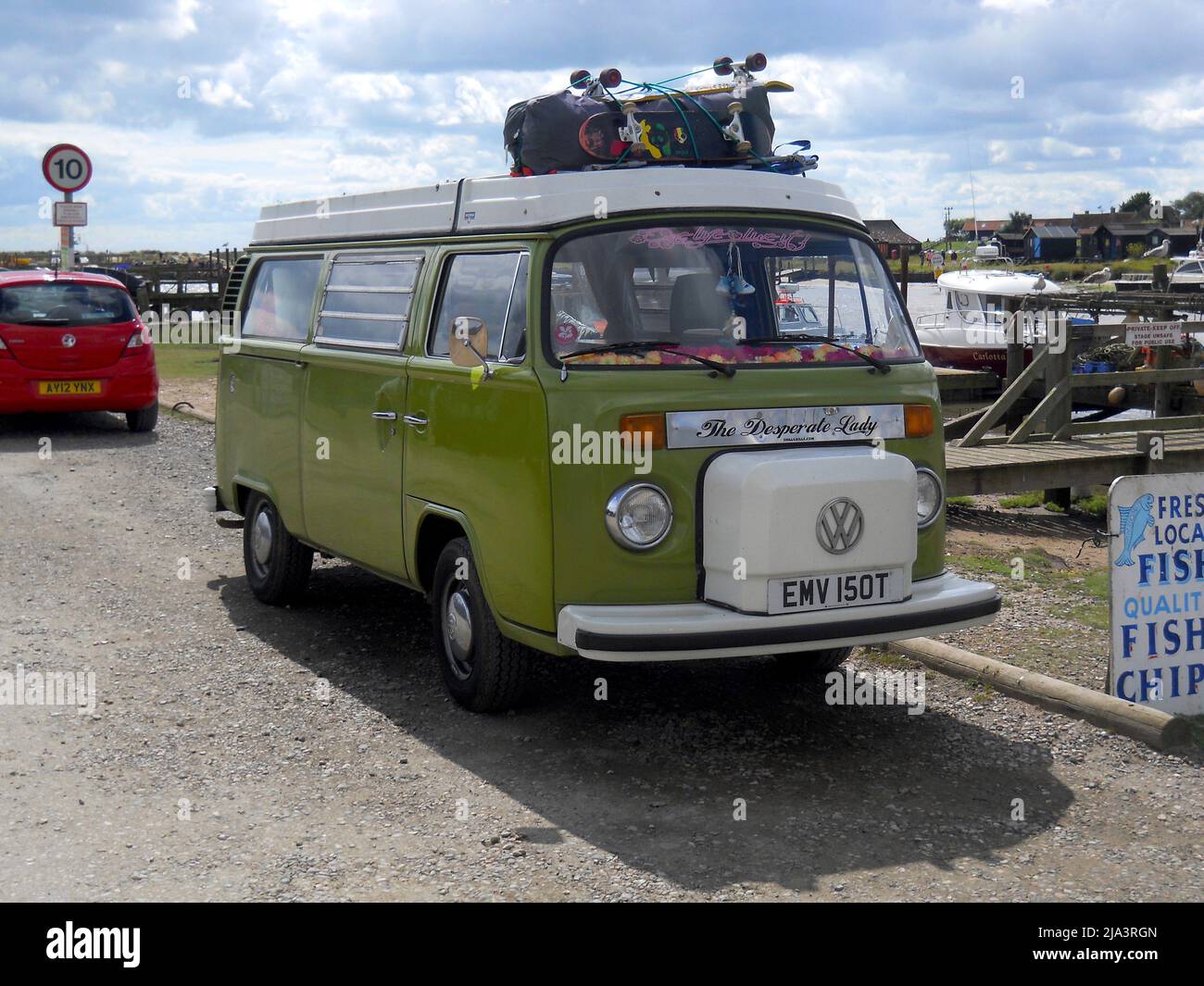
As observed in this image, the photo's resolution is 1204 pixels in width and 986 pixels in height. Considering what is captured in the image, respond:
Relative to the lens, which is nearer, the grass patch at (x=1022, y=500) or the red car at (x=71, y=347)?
the grass patch at (x=1022, y=500)

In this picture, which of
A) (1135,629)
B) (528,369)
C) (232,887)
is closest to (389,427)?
(528,369)

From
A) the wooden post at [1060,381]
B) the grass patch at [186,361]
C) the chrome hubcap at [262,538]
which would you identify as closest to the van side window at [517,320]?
the chrome hubcap at [262,538]

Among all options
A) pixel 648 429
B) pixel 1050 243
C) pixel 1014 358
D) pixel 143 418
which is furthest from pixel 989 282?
pixel 1050 243

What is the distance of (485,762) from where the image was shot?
6.07 meters

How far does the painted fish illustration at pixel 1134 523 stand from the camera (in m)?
6.57

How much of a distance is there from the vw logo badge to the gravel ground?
97 cm

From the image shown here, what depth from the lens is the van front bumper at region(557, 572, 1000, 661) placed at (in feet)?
18.3

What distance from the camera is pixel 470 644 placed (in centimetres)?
650

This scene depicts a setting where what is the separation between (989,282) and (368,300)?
27.0 meters

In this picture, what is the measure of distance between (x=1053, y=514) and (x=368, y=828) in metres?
10.1

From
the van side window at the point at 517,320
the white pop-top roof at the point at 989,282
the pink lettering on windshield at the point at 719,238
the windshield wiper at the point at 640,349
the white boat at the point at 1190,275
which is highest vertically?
the white boat at the point at 1190,275

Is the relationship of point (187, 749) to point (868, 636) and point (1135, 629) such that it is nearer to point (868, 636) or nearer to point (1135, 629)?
point (868, 636)

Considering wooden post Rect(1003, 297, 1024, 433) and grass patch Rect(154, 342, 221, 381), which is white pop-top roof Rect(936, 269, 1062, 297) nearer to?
wooden post Rect(1003, 297, 1024, 433)

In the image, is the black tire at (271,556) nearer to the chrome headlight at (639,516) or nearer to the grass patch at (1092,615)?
the chrome headlight at (639,516)
